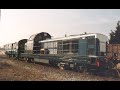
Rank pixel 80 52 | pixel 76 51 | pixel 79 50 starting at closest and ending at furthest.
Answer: pixel 80 52
pixel 79 50
pixel 76 51

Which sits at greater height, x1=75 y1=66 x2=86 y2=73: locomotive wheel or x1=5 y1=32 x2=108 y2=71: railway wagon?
x1=5 y1=32 x2=108 y2=71: railway wagon

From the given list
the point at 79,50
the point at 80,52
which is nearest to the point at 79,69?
the point at 80,52

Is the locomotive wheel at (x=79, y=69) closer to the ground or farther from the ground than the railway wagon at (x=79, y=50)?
closer to the ground

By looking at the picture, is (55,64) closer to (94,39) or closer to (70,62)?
(70,62)

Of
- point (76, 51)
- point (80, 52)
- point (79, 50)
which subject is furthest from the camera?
point (76, 51)

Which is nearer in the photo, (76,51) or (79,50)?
(79,50)

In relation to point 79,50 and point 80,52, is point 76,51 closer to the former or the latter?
point 79,50

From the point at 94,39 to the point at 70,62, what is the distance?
2.93 meters

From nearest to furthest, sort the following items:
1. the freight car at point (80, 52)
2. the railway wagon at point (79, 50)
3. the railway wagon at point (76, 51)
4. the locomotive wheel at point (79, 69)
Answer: the freight car at point (80, 52) → the railway wagon at point (76, 51) → the railway wagon at point (79, 50) → the locomotive wheel at point (79, 69)

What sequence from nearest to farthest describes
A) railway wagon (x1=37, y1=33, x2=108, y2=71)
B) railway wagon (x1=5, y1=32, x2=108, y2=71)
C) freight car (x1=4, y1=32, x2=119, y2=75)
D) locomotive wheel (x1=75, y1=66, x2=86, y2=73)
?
1. freight car (x1=4, y1=32, x2=119, y2=75)
2. railway wagon (x1=5, y1=32, x2=108, y2=71)
3. railway wagon (x1=37, y1=33, x2=108, y2=71)
4. locomotive wheel (x1=75, y1=66, x2=86, y2=73)

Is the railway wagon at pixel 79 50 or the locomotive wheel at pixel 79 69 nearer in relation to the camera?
the railway wagon at pixel 79 50
